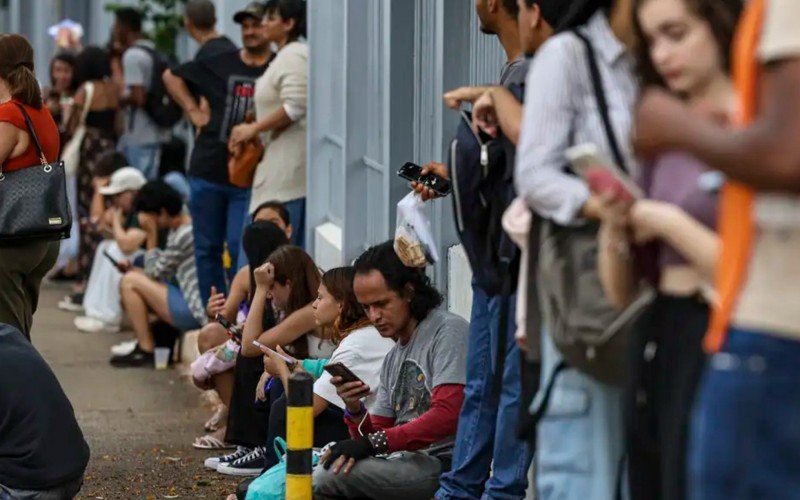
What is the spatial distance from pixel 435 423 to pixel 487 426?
67cm

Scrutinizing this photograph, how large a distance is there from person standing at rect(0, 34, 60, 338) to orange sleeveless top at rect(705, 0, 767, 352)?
557 centimetres

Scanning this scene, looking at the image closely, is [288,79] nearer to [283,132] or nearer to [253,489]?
[283,132]

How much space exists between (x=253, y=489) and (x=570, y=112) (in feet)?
9.66

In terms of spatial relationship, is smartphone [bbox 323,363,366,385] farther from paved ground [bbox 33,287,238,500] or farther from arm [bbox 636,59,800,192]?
arm [bbox 636,59,800,192]

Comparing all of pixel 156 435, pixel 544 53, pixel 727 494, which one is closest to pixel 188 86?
pixel 156 435

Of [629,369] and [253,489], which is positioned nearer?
[629,369]

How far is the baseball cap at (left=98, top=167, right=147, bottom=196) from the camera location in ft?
44.1

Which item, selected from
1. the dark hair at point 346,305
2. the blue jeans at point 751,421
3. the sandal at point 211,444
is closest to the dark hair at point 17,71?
the sandal at point 211,444

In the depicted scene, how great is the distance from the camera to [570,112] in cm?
448

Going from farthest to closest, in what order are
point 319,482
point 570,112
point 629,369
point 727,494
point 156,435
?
point 156,435
point 319,482
point 570,112
point 629,369
point 727,494

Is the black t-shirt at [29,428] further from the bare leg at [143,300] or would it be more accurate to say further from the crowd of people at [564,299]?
the bare leg at [143,300]

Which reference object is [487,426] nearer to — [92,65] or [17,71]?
[17,71]

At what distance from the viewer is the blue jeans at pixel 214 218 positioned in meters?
11.4

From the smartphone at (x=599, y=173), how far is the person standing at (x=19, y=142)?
4868mm
